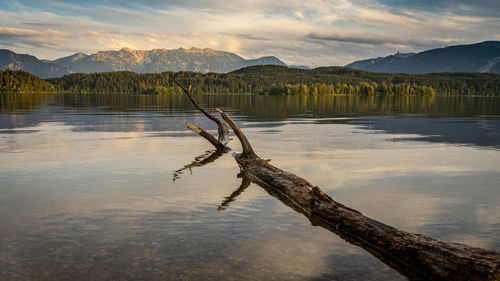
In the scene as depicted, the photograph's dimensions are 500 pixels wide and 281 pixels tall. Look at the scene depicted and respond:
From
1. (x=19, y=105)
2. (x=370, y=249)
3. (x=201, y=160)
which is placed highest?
(x=19, y=105)

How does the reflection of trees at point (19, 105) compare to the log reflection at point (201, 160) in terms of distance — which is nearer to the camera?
the log reflection at point (201, 160)

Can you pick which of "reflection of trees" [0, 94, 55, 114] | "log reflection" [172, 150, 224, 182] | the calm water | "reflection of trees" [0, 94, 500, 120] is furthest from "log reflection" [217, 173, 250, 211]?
"reflection of trees" [0, 94, 55, 114]

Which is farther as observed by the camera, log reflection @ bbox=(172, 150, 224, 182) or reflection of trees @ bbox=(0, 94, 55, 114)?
reflection of trees @ bbox=(0, 94, 55, 114)

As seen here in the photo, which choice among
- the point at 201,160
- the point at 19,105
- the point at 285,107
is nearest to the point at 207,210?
the point at 201,160

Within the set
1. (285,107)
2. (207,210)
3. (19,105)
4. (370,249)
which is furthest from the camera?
(285,107)

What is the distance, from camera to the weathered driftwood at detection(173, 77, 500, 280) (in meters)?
7.87

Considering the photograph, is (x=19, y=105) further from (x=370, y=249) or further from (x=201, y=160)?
(x=370, y=249)

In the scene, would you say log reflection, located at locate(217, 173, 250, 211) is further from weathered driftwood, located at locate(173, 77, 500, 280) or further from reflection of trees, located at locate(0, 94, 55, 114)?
reflection of trees, located at locate(0, 94, 55, 114)

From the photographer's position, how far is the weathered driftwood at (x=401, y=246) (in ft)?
25.8

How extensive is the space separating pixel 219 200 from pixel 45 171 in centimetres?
992

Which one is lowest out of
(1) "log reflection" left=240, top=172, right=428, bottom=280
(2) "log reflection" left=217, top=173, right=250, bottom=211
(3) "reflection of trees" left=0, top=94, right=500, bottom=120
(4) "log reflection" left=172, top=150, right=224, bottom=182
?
(1) "log reflection" left=240, top=172, right=428, bottom=280

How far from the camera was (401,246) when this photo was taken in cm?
928

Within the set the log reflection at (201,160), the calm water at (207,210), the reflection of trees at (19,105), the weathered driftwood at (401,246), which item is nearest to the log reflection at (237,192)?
the calm water at (207,210)

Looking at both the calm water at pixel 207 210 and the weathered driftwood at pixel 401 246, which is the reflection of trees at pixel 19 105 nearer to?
the calm water at pixel 207 210
